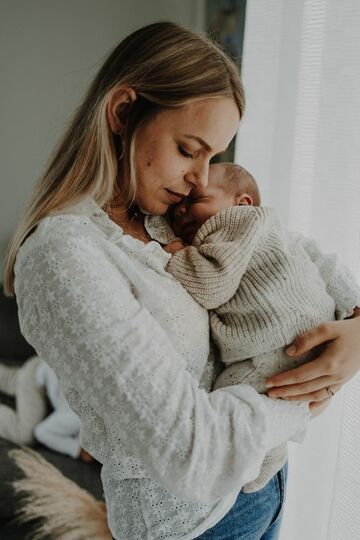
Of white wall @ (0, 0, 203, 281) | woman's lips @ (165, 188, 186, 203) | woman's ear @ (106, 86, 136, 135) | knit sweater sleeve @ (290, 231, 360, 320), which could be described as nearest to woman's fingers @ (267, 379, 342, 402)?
knit sweater sleeve @ (290, 231, 360, 320)

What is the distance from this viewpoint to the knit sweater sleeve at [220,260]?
89cm

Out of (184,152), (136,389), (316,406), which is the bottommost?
(316,406)

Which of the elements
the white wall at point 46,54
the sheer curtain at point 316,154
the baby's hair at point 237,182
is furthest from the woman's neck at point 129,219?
the white wall at point 46,54

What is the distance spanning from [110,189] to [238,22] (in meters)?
1.63

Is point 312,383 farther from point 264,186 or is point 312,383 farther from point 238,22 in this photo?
point 238,22

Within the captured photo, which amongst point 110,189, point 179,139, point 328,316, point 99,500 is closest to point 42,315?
point 110,189

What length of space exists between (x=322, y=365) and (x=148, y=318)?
1.03 feet

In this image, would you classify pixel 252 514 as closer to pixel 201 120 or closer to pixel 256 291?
pixel 256 291

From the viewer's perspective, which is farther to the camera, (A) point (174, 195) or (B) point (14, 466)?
(B) point (14, 466)

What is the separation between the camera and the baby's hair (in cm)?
121

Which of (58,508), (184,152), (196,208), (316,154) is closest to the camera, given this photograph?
(184,152)

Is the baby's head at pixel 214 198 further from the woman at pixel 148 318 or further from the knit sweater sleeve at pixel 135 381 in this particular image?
the knit sweater sleeve at pixel 135 381

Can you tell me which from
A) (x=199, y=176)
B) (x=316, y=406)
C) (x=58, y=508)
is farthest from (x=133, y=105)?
(x=58, y=508)

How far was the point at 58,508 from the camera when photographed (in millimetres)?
1993
